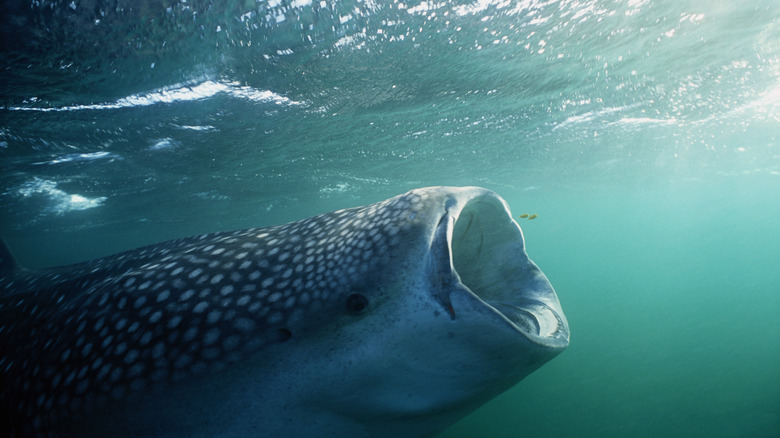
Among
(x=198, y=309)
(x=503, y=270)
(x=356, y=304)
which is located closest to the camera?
(x=356, y=304)

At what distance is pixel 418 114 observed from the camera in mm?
11086

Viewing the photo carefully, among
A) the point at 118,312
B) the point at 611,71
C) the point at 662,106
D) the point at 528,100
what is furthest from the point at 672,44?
the point at 118,312

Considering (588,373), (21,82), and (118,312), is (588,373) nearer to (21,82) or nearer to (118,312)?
(118,312)

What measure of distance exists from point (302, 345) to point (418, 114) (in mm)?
10076

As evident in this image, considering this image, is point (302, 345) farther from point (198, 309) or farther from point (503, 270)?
point (503, 270)

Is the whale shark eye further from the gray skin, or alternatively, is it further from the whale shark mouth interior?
the whale shark mouth interior

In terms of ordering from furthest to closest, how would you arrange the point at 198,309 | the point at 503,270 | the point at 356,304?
the point at 503,270
the point at 198,309
the point at 356,304

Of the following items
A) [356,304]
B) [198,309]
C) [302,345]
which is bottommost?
[302,345]

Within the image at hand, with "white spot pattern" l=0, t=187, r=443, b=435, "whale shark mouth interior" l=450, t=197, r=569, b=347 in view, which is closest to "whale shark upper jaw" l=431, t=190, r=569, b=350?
"whale shark mouth interior" l=450, t=197, r=569, b=347

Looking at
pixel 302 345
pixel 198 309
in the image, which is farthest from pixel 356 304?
pixel 198 309

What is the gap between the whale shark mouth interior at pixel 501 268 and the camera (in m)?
2.21

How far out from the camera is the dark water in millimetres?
5902

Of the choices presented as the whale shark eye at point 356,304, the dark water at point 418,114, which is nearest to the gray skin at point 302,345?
the whale shark eye at point 356,304

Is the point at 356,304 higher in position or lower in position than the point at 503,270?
higher
